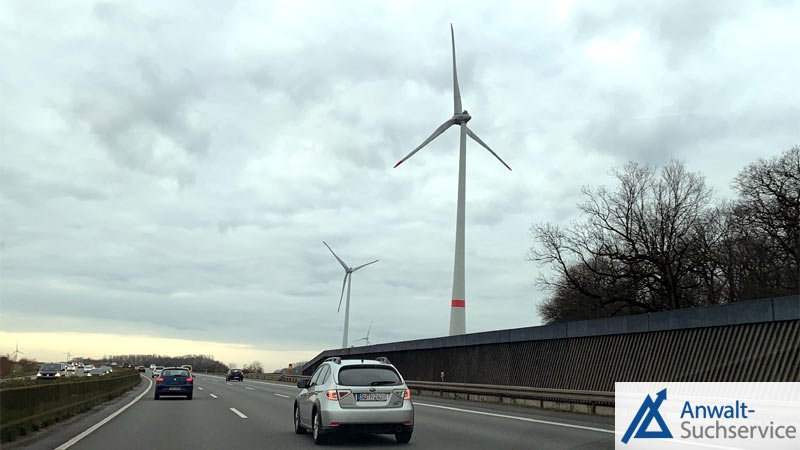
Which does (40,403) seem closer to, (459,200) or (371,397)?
(371,397)

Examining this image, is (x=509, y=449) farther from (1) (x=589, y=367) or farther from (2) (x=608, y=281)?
(2) (x=608, y=281)

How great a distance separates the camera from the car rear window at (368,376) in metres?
12.4

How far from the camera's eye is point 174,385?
29781 millimetres

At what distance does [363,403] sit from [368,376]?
1.77ft

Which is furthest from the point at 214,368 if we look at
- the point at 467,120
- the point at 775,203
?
the point at 775,203

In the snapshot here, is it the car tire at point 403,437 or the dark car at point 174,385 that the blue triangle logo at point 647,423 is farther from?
the dark car at point 174,385

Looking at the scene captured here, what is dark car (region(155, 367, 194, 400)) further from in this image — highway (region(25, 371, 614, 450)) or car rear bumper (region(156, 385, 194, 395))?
highway (region(25, 371, 614, 450))

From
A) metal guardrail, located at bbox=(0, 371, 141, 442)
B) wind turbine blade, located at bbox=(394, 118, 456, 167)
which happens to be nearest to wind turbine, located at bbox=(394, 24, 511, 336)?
wind turbine blade, located at bbox=(394, 118, 456, 167)

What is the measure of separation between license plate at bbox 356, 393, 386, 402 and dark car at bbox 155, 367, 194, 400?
19663 millimetres

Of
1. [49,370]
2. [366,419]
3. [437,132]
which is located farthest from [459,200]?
[366,419]

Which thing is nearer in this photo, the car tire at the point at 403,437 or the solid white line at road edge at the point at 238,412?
the car tire at the point at 403,437

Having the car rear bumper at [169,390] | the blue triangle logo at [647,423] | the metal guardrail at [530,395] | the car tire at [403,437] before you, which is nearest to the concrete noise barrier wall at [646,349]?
the metal guardrail at [530,395]

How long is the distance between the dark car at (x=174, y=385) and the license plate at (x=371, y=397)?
19663 mm

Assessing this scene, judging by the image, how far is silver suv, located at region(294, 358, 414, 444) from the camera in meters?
12.0
